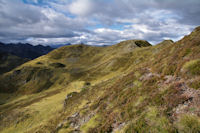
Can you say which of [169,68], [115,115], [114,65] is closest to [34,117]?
[115,115]

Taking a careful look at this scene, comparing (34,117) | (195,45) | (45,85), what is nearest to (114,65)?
(45,85)

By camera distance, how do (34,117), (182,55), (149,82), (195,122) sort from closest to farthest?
(195,122) < (149,82) < (182,55) < (34,117)

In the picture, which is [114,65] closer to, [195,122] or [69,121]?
[69,121]

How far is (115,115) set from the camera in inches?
505

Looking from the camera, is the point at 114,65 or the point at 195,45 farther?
the point at 114,65

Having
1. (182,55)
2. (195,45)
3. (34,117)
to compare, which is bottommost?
(34,117)

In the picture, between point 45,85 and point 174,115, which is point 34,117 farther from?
point 45,85

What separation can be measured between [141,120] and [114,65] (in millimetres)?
110026

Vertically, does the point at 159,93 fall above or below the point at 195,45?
below

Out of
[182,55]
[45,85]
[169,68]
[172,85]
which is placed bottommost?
[45,85]

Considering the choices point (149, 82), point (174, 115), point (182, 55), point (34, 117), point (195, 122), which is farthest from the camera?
point (34, 117)

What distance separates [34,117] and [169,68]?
38424 millimetres

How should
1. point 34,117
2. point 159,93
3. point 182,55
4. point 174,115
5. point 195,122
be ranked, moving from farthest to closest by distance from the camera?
point 34,117
point 182,55
point 159,93
point 174,115
point 195,122

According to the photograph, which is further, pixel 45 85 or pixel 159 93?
pixel 45 85
